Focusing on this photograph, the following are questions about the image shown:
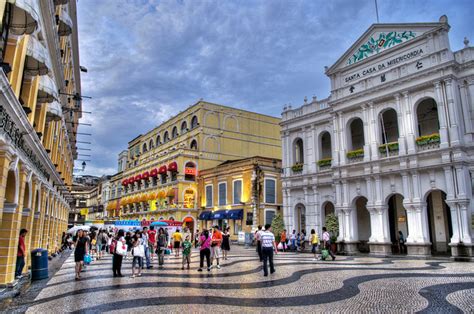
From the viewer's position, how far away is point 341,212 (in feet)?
82.4

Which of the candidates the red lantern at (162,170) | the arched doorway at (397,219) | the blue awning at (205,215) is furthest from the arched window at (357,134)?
the red lantern at (162,170)

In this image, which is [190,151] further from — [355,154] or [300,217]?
[355,154]

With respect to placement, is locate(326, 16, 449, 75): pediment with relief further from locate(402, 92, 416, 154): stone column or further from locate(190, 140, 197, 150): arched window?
locate(190, 140, 197, 150): arched window

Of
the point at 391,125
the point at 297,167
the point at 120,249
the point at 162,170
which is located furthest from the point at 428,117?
the point at 162,170

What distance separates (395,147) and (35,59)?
2030 cm

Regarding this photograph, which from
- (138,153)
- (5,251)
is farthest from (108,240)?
(138,153)

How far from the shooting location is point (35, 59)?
12117 millimetres

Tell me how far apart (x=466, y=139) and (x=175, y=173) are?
34571 millimetres

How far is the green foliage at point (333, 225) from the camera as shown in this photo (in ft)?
82.9

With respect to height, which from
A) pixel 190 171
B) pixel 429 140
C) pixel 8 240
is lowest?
pixel 8 240

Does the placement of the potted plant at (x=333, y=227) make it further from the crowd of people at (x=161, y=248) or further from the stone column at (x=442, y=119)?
the stone column at (x=442, y=119)

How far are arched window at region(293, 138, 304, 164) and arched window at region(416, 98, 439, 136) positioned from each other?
32.4 feet

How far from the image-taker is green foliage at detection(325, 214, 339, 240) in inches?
995

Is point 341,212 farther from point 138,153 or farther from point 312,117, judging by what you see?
point 138,153
